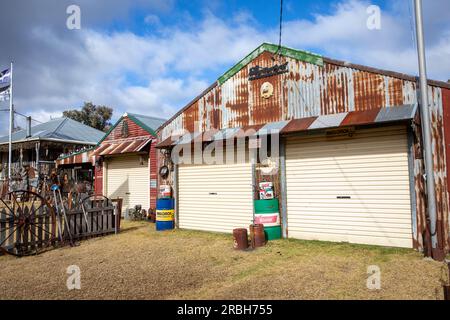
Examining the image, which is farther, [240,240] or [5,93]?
[5,93]

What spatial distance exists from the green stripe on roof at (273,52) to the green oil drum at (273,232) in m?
4.75

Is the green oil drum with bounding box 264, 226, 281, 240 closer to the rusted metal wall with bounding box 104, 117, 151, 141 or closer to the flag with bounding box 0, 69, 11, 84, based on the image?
the rusted metal wall with bounding box 104, 117, 151, 141

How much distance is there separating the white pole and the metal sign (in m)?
3.59

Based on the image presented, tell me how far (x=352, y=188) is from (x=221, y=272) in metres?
4.23

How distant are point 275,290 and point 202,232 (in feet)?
19.5

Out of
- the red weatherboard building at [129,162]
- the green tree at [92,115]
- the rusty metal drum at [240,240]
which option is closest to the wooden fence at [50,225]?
the red weatherboard building at [129,162]

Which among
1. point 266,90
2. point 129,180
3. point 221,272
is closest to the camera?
point 221,272

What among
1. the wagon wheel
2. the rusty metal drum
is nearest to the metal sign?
the rusty metal drum

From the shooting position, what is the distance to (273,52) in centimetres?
991

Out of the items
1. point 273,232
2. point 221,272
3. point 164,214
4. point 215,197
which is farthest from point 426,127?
point 164,214

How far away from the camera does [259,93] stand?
10188mm

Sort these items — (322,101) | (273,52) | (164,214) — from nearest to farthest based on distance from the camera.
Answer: (322,101) → (273,52) → (164,214)

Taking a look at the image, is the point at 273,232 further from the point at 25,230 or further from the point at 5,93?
the point at 5,93

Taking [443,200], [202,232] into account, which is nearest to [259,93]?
Result: [202,232]
